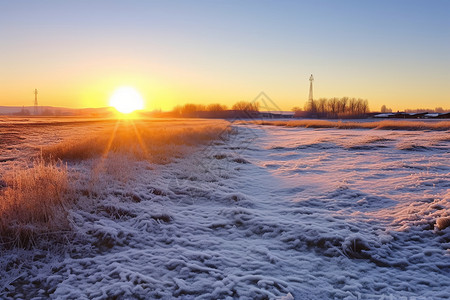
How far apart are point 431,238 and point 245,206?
12.3 ft

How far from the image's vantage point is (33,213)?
206 inches

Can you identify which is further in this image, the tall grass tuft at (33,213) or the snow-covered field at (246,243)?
the tall grass tuft at (33,213)

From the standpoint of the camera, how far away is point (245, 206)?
24.0ft

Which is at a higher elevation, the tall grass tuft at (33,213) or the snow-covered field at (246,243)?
the tall grass tuft at (33,213)

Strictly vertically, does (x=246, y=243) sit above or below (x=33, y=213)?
below

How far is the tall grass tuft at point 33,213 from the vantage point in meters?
4.81

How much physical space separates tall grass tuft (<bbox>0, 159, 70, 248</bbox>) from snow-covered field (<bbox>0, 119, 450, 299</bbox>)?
0.28 meters

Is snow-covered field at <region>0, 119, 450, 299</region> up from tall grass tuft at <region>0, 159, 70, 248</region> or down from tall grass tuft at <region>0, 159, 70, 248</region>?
down

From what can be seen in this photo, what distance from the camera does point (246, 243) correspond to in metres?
5.20

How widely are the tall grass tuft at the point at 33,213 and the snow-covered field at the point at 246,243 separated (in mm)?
278

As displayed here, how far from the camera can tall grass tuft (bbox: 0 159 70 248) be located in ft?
15.8

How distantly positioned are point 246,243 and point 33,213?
3.77 m

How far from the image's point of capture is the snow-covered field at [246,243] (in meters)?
3.80

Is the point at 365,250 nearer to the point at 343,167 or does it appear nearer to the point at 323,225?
the point at 323,225
